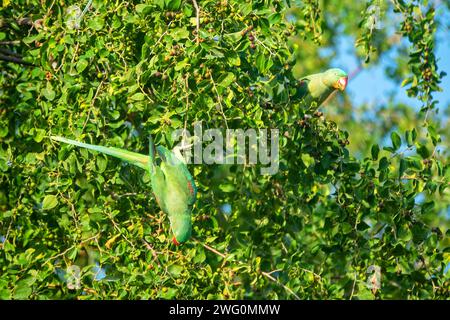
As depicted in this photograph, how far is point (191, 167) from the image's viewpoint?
365 centimetres

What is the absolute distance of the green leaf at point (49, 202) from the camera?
3.58m

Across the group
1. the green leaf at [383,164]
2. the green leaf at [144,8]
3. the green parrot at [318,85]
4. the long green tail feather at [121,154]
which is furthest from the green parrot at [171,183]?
the green parrot at [318,85]

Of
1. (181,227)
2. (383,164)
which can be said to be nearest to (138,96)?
(181,227)

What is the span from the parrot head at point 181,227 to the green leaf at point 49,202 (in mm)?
547

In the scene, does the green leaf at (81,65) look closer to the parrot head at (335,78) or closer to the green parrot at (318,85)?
the green parrot at (318,85)

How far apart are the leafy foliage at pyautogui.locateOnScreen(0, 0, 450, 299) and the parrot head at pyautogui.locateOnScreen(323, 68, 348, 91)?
0.63ft

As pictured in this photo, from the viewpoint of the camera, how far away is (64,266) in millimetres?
3686

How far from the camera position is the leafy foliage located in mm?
3434

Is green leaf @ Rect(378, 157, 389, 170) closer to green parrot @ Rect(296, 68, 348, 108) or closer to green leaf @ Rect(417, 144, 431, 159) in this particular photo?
green leaf @ Rect(417, 144, 431, 159)

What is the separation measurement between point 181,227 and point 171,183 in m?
0.18

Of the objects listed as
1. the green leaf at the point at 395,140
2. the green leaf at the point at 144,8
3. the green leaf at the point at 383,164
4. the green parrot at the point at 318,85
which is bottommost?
the green leaf at the point at 383,164

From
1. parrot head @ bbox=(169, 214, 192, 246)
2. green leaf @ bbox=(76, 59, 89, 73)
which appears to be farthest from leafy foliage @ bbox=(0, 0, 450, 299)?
parrot head @ bbox=(169, 214, 192, 246)

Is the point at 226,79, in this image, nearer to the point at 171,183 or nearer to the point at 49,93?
the point at 171,183

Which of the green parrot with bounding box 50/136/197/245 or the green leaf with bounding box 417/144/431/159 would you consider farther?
the green leaf with bounding box 417/144/431/159
